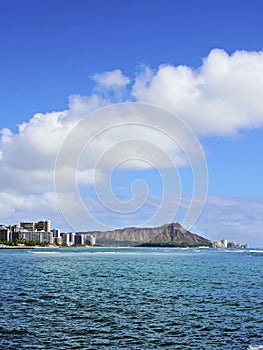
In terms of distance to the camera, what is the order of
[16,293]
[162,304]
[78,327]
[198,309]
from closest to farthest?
[78,327] → [198,309] → [162,304] → [16,293]

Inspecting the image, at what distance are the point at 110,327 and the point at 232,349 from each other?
9.17 m

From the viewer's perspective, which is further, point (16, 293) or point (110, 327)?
point (16, 293)

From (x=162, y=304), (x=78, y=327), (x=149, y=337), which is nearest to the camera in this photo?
(x=149, y=337)

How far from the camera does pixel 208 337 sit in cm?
3172

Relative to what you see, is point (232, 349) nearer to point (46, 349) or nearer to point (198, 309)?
point (46, 349)

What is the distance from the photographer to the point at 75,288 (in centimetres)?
5928

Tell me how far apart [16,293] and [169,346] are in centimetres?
2741

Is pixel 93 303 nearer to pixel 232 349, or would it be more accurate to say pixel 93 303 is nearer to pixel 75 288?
pixel 75 288

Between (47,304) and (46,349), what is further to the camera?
(47,304)

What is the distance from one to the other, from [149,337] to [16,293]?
81.9 ft

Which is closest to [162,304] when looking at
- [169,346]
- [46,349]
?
[169,346]

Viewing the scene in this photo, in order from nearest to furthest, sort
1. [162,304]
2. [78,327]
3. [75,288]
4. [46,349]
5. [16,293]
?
1. [46,349]
2. [78,327]
3. [162,304]
4. [16,293]
5. [75,288]

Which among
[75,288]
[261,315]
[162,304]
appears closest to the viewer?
[261,315]

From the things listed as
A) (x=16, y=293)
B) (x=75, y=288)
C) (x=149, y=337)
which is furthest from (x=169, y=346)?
(x=75, y=288)
